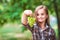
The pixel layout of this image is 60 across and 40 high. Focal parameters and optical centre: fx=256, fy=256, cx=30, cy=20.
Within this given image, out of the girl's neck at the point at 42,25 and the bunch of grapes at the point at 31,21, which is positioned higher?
the bunch of grapes at the point at 31,21

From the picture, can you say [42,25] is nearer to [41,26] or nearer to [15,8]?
[41,26]

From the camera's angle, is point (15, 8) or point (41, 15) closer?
point (41, 15)

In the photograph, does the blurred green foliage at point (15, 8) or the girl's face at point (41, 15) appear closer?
the girl's face at point (41, 15)

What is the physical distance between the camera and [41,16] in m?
2.61

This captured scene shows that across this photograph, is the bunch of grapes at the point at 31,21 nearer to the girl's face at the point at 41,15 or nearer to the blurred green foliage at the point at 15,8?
the girl's face at the point at 41,15

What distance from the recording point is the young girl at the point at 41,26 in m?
2.56

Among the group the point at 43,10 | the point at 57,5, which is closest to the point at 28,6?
the point at 57,5

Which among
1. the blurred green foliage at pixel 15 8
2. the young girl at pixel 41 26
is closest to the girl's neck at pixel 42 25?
the young girl at pixel 41 26

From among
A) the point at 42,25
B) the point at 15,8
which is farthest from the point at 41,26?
the point at 15,8

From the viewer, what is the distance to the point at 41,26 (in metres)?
2.61

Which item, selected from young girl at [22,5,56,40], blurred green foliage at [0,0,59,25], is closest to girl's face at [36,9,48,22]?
young girl at [22,5,56,40]

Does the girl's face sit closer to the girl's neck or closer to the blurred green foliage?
the girl's neck

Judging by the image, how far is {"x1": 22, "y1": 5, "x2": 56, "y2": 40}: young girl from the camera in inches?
101

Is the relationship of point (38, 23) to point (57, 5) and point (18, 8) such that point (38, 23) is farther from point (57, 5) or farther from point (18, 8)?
point (57, 5)
